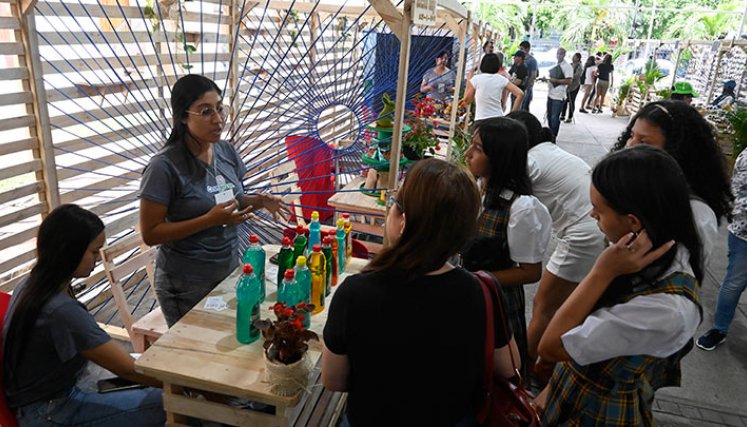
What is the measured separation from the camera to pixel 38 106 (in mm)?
2299

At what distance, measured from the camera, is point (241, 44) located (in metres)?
4.86

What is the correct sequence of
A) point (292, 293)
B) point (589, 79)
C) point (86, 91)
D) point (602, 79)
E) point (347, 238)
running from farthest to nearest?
point (589, 79)
point (602, 79)
point (86, 91)
point (347, 238)
point (292, 293)

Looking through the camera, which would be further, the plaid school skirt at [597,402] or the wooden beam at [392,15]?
the wooden beam at [392,15]

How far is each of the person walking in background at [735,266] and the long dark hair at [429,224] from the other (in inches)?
89.8

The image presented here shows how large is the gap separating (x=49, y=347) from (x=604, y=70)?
1272cm

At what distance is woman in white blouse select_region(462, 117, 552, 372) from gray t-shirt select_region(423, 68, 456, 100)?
4244 mm

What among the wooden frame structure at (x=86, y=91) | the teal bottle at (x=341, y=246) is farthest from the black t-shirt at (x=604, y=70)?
the teal bottle at (x=341, y=246)

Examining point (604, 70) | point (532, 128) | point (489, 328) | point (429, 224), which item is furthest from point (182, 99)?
point (604, 70)

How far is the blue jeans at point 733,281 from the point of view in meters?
2.81

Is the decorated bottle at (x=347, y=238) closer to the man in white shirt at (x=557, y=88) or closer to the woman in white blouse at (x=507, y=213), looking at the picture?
the woman in white blouse at (x=507, y=213)

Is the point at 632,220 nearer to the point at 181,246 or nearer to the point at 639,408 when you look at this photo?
the point at 639,408

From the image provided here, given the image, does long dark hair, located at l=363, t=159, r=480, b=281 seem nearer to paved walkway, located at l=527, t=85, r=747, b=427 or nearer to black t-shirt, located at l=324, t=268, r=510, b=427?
black t-shirt, located at l=324, t=268, r=510, b=427

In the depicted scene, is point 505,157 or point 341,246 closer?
point 505,157

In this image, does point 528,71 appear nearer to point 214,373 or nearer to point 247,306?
point 247,306
